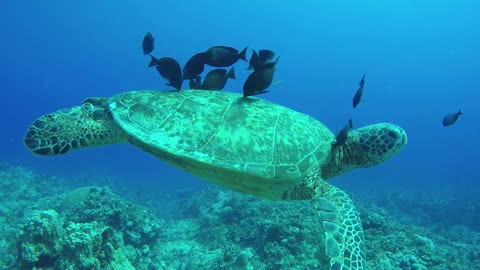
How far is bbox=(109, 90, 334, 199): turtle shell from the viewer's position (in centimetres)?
469

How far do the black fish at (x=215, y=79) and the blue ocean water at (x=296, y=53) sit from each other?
67.5m

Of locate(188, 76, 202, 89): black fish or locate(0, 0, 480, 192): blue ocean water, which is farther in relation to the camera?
locate(0, 0, 480, 192): blue ocean water

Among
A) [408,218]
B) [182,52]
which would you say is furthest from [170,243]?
[182,52]

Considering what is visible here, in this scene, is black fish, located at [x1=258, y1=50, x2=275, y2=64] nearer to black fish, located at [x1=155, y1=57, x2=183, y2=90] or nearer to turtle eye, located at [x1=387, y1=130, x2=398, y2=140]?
black fish, located at [x1=155, y1=57, x2=183, y2=90]

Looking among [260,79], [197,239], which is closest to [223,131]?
[260,79]

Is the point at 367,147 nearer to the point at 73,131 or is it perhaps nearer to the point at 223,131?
the point at 223,131

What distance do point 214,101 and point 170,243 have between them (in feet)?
17.1

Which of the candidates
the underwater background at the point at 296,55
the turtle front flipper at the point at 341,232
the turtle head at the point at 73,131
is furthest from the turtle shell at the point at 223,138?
the underwater background at the point at 296,55

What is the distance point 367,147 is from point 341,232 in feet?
6.97

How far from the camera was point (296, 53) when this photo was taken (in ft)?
409

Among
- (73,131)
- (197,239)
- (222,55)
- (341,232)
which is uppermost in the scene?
(222,55)

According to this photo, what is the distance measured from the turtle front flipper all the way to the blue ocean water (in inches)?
2732

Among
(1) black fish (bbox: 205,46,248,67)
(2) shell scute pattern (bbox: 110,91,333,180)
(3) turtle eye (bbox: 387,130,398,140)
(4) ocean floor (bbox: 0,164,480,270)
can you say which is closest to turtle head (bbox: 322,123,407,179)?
(3) turtle eye (bbox: 387,130,398,140)

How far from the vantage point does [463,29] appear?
358ft
